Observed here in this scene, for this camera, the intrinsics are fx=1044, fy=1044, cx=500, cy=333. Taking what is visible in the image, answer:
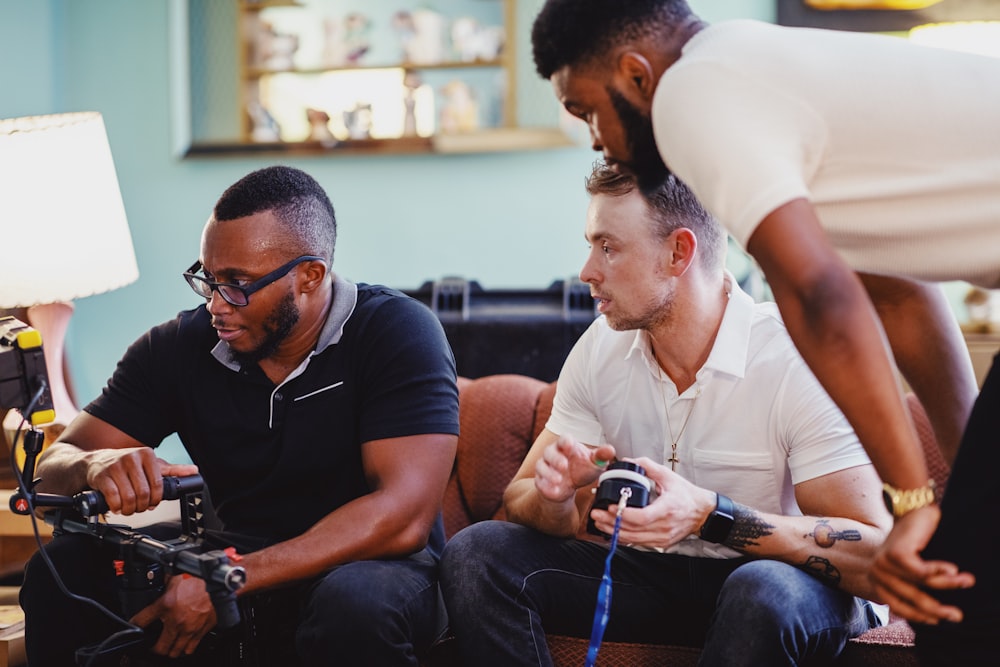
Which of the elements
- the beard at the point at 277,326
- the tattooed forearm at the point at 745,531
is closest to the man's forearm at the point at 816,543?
the tattooed forearm at the point at 745,531

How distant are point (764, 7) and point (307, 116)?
169 cm

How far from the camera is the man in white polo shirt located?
1561 millimetres

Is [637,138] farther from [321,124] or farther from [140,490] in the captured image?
[321,124]

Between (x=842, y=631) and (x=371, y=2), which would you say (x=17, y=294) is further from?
(x=371, y=2)

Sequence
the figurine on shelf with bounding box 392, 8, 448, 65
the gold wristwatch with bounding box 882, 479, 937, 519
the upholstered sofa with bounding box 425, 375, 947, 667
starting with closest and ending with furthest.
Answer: the gold wristwatch with bounding box 882, 479, 937, 519
the upholstered sofa with bounding box 425, 375, 947, 667
the figurine on shelf with bounding box 392, 8, 448, 65

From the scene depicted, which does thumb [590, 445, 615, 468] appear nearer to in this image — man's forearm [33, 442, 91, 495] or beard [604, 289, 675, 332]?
beard [604, 289, 675, 332]

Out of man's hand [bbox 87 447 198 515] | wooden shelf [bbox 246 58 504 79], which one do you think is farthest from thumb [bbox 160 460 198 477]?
wooden shelf [bbox 246 58 504 79]

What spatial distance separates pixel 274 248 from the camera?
1932mm

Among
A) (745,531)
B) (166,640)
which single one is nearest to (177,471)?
(166,640)

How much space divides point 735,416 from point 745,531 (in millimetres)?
228

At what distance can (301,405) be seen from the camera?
190 cm

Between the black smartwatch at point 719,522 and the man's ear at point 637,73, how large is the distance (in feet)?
2.22

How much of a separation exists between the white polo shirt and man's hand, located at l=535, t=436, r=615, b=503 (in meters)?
0.23

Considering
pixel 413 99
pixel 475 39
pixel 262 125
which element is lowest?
pixel 262 125
